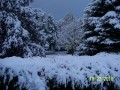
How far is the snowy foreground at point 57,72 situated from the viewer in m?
6.78

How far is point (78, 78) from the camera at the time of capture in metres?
7.34

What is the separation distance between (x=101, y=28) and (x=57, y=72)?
30.5ft

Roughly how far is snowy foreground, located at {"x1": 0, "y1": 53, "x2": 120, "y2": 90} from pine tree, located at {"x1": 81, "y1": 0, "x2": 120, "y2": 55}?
748cm

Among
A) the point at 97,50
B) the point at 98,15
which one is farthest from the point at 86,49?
the point at 98,15

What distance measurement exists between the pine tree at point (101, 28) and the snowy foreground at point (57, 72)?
748 cm

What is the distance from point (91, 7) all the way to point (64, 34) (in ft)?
101

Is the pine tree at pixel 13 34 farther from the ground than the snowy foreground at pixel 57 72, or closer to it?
farther from the ground

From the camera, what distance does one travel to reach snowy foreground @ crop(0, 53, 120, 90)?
A: 22.2 ft

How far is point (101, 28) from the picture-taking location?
15914 millimetres
